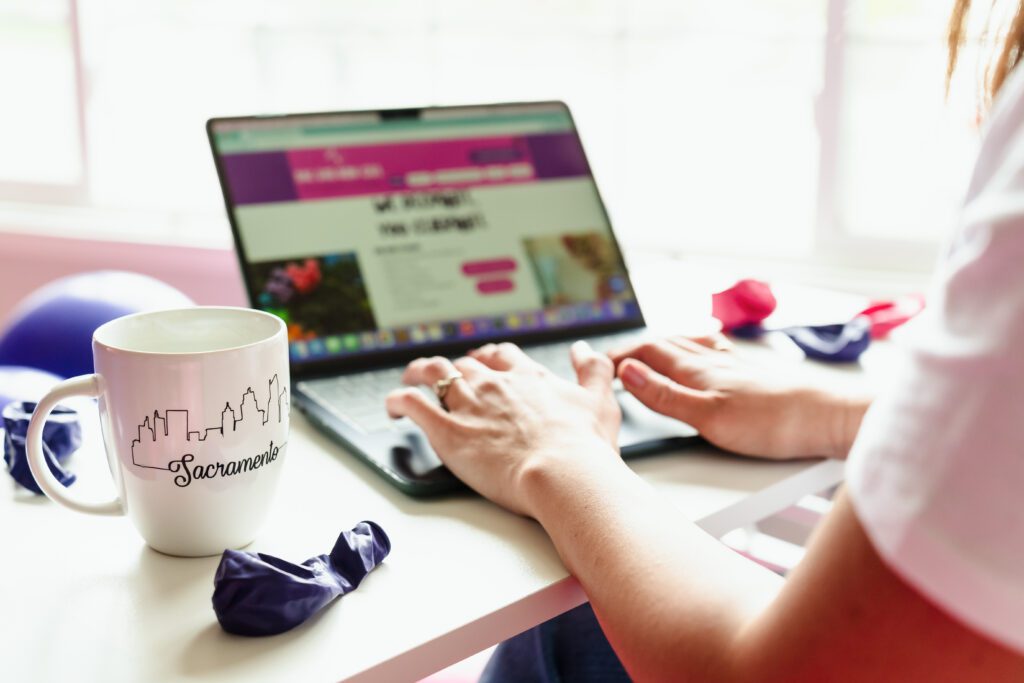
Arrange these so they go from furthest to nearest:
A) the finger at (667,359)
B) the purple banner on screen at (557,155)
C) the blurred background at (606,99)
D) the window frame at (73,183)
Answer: the window frame at (73,183)
the blurred background at (606,99)
the purple banner on screen at (557,155)
the finger at (667,359)

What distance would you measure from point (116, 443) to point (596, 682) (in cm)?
39

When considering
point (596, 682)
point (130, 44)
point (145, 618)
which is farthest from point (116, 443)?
point (130, 44)

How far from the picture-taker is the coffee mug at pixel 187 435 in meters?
0.58

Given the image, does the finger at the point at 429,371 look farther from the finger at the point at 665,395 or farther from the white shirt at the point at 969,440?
the white shirt at the point at 969,440

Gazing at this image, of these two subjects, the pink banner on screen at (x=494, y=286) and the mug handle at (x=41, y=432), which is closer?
the mug handle at (x=41, y=432)

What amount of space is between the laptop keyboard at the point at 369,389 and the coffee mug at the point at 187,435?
0.61 ft

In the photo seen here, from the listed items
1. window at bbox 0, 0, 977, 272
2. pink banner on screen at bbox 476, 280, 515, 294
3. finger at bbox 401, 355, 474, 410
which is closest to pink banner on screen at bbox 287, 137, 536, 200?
pink banner on screen at bbox 476, 280, 515, 294

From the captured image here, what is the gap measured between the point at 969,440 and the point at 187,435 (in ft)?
1.32

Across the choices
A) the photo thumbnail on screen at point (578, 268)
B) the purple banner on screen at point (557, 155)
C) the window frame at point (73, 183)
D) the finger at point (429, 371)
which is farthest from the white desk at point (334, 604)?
the window frame at point (73, 183)

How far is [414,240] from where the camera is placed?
1015 mm

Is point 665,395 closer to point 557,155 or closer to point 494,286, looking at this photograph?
point 494,286

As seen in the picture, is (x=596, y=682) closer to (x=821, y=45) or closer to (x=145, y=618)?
(x=145, y=618)

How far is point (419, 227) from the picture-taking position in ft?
3.34

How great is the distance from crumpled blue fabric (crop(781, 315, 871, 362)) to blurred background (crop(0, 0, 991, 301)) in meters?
0.59
